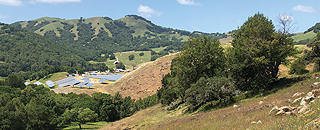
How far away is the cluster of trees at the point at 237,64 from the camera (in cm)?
3638

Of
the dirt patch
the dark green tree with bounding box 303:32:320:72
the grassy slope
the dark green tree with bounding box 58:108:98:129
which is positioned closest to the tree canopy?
the dark green tree with bounding box 303:32:320:72

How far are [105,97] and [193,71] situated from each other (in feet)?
182

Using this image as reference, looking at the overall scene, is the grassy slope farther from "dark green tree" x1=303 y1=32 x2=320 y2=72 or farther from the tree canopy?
"dark green tree" x1=303 y1=32 x2=320 y2=72

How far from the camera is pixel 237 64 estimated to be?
3934 centimetres

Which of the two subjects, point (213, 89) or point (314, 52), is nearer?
point (213, 89)

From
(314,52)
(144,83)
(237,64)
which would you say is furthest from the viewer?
(144,83)

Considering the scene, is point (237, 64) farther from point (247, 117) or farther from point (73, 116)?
point (73, 116)

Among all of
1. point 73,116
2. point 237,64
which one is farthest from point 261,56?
point 73,116

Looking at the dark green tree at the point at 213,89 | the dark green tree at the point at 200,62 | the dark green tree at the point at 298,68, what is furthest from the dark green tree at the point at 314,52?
the dark green tree at the point at 213,89

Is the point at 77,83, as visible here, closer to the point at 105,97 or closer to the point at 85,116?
the point at 105,97

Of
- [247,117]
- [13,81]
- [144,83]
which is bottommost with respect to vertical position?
[144,83]

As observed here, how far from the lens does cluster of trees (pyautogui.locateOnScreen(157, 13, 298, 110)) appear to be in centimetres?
3638

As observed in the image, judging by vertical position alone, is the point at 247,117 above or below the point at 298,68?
below

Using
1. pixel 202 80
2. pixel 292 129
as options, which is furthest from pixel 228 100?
pixel 292 129
